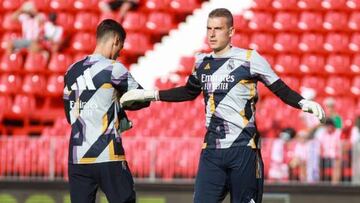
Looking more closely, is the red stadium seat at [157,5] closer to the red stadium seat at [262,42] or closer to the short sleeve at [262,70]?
the red stadium seat at [262,42]

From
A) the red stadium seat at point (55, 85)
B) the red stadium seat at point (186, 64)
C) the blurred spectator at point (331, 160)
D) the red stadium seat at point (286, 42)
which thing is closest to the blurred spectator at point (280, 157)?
the blurred spectator at point (331, 160)

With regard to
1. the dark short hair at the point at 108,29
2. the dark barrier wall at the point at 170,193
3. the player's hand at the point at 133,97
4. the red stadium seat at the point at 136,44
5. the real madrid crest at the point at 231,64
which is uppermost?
the red stadium seat at the point at 136,44

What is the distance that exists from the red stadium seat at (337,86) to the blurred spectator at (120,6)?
3.84 metres

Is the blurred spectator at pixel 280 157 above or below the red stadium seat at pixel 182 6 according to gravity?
below

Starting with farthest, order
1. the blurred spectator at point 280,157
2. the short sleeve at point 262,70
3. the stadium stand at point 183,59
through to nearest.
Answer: the stadium stand at point 183,59 → the blurred spectator at point 280,157 → the short sleeve at point 262,70

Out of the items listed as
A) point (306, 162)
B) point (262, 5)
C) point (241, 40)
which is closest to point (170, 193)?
point (306, 162)

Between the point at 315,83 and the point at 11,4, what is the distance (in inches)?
229

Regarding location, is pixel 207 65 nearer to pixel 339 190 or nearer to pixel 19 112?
pixel 339 190

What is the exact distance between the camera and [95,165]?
7.77 metres

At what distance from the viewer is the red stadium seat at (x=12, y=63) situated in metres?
17.8

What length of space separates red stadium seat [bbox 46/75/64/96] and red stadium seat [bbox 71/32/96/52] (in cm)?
75

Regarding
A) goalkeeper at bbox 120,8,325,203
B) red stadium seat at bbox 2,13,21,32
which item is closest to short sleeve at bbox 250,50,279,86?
goalkeeper at bbox 120,8,325,203

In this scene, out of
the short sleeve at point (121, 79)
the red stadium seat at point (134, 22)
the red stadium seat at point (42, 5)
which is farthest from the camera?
the red stadium seat at point (42, 5)

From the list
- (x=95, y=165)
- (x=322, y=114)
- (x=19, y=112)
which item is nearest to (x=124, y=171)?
(x=95, y=165)
